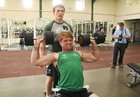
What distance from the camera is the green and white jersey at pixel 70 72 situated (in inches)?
81.0

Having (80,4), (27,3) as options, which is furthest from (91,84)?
(80,4)

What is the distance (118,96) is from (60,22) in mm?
1692

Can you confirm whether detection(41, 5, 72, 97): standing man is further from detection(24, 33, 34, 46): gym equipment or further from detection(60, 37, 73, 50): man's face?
detection(60, 37, 73, 50): man's face

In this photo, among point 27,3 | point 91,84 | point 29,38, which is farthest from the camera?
point 27,3

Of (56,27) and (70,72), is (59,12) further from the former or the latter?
(70,72)

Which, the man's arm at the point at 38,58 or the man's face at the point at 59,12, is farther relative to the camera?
the man's face at the point at 59,12

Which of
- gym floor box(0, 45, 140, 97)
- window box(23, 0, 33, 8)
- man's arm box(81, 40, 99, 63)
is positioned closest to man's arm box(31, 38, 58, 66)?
man's arm box(81, 40, 99, 63)

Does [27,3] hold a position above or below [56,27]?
above

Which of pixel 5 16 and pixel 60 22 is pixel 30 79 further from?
pixel 5 16

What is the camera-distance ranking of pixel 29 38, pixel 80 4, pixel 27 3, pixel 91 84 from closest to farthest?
pixel 29 38, pixel 91 84, pixel 27 3, pixel 80 4

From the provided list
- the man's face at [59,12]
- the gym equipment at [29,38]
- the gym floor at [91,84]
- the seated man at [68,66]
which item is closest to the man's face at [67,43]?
the seated man at [68,66]

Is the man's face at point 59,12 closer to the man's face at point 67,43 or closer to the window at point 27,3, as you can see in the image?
the man's face at point 67,43

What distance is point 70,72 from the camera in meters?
2.06

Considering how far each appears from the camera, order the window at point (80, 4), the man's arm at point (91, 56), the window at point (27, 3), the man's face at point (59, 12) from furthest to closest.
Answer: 1. the window at point (80, 4)
2. the window at point (27, 3)
3. the man's face at point (59, 12)
4. the man's arm at point (91, 56)
